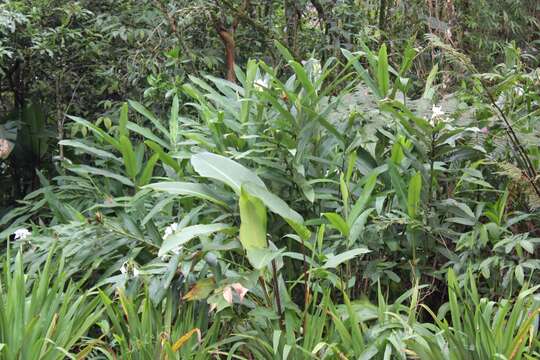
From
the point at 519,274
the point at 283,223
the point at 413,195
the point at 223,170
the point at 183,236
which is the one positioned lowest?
the point at 519,274

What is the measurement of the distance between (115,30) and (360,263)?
2.58 meters

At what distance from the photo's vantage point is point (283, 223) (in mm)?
3305

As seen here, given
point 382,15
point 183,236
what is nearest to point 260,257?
point 183,236

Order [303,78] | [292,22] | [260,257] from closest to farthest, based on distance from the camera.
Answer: [260,257] < [303,78] < [292,22]

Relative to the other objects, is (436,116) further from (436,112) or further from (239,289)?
(239,289)

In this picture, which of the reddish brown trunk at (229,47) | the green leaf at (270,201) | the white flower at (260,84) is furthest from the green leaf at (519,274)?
the reddish brown trunk at (229,47)

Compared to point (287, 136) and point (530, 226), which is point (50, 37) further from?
point (530, 226)

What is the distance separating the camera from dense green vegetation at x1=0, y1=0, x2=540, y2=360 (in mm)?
2736

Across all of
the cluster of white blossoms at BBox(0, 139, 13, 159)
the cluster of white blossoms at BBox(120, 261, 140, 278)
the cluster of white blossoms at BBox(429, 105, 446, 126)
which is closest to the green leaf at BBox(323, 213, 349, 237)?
the cluster of white blossoms at BBox(429, 105, 446, 126)

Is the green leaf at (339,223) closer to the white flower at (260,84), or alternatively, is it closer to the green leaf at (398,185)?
the green leaf at (398,185)

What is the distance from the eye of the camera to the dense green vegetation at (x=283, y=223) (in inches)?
108

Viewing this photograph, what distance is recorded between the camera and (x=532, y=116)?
3.72 meters

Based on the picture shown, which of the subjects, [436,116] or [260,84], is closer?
[436,116]

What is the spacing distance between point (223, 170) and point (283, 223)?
517mm
